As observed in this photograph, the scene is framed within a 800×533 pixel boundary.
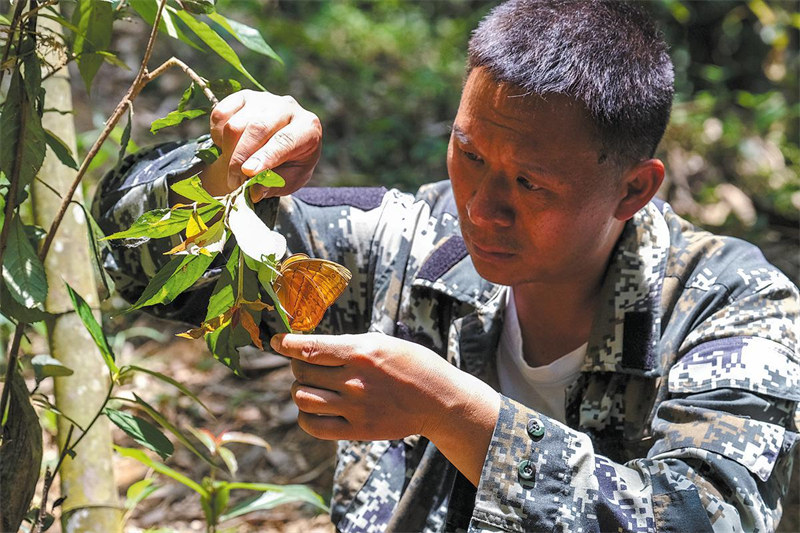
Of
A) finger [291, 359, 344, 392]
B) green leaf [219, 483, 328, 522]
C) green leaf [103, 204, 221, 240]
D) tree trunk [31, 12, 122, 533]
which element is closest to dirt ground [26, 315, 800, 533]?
green leaf [219, 483, 328, 522]

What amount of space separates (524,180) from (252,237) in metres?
0.59

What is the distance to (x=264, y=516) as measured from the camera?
2281mm

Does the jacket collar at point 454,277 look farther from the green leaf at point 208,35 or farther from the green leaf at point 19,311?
the green leaf at point 19,311

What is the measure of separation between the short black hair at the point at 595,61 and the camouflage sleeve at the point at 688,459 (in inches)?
14.0

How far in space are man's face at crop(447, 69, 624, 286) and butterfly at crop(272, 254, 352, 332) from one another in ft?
1.48

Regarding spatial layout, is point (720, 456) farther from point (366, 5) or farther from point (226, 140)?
point (366, 5)

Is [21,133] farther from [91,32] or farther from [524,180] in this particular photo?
[524,180]

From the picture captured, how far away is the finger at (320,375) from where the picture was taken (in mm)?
1014

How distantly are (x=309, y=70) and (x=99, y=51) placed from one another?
337cm

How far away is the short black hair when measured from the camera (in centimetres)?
132

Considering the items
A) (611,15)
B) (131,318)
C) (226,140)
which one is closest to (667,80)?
(611,15)

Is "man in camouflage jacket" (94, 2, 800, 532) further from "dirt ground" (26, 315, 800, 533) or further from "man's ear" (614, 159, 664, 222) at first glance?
"dirt ground" (26, 315, 800, 533)

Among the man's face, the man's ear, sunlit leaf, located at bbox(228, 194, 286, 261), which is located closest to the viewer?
sunlit leaf, located at bbox(228, 194, 286, 261)

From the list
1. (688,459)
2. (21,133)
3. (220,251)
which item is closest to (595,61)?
(688,459)
